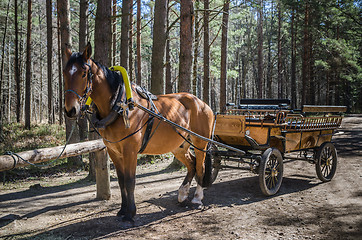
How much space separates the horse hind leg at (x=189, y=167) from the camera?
5.21 metres

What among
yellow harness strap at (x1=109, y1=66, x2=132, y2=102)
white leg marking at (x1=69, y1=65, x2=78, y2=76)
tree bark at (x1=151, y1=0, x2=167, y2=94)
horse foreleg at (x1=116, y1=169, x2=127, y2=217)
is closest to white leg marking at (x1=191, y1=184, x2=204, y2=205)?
horse foreleg at (x1=116, y1=169, x2=127, y2=217)

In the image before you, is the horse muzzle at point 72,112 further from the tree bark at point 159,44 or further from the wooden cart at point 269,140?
the tree bark at point 159,44

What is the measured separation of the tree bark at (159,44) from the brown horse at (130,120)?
158 inches

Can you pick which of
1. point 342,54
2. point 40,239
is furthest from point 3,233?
point 342,54

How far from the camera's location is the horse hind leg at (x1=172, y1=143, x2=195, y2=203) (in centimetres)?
521

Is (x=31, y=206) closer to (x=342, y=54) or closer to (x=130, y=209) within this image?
(x=130, y=209)

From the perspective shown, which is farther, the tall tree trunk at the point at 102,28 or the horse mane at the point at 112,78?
the tall tree trunk at the point at 102,28

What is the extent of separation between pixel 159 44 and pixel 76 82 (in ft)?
19.8

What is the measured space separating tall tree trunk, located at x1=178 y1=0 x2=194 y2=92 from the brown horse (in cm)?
296

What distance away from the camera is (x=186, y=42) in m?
8.05

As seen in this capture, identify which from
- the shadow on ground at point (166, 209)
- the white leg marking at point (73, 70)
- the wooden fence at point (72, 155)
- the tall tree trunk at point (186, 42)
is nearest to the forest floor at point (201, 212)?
the shadow on ground at point (166, 209)

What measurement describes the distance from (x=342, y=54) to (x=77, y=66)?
24.9 m

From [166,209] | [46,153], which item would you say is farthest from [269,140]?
[46,153]

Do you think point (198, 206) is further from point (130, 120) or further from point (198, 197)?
point (130, 120)
